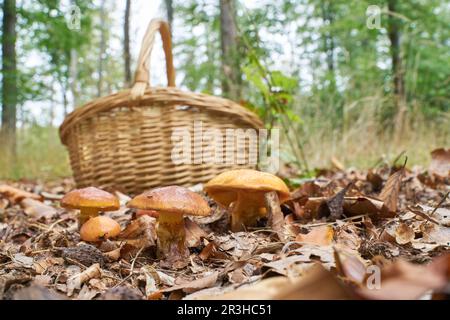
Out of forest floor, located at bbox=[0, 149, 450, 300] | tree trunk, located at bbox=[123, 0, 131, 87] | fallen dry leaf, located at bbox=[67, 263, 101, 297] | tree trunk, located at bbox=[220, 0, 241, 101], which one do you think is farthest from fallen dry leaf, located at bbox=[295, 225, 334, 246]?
tree trunk, located at bbox=[123, 0, 131, 87]

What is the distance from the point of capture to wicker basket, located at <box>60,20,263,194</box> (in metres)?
2.34

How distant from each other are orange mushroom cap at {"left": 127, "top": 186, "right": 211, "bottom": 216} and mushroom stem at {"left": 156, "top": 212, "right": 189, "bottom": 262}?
11 centimetres

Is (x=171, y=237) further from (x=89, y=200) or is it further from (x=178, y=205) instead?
(x=89, y=200)

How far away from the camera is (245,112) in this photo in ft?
8.50

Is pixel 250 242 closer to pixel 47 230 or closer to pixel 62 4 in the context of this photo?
pixel 47 230

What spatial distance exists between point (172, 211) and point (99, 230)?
352 millimetres

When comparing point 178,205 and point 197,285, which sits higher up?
point 178,205

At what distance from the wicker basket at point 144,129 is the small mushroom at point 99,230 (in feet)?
3.03

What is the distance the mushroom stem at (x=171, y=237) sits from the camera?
1.24 metres

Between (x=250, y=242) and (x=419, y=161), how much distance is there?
3312 millimetres

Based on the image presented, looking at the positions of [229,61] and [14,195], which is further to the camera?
[229,61]

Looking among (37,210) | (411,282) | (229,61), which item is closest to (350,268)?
(411,282)

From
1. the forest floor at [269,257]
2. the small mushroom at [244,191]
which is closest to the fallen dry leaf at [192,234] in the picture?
the forest floor at [269,257]

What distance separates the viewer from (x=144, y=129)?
238 cm
